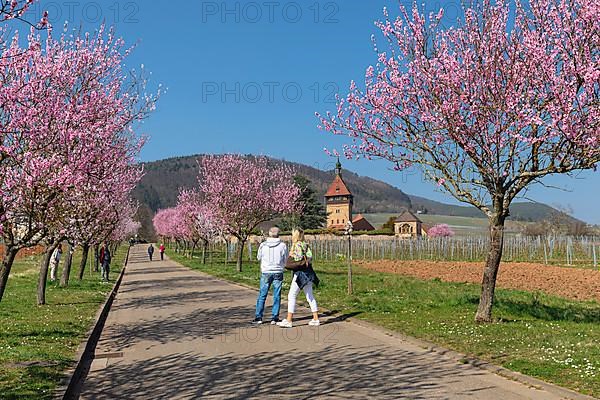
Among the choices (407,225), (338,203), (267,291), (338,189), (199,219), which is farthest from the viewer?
(407,225)

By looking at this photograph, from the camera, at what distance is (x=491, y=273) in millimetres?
11117

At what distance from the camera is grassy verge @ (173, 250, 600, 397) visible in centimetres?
723

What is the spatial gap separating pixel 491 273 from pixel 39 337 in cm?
841

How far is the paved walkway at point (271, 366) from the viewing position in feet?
21.1

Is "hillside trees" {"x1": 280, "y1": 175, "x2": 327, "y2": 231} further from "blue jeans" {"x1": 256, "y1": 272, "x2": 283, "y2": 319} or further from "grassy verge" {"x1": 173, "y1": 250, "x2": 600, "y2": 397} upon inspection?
"blue jeans" {"x1": 256, "y1": 272, "x2": 283, "y2": 319}

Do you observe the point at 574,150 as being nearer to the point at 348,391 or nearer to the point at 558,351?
the point at 558,351

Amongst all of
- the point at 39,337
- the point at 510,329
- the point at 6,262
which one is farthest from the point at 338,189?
the point at 6,262

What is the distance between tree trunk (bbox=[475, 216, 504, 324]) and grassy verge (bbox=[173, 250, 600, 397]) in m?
0.27

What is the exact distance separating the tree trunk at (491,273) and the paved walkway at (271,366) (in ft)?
7.02

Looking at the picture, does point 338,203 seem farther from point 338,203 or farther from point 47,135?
point 47,135

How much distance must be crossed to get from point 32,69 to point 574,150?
9.89 meters

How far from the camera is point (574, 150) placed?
10.0 meters

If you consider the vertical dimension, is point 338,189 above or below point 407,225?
above

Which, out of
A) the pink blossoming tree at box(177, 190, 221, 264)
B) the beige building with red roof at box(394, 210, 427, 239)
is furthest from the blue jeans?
the beige building with red roof at box(394, 210, 427, 239)
